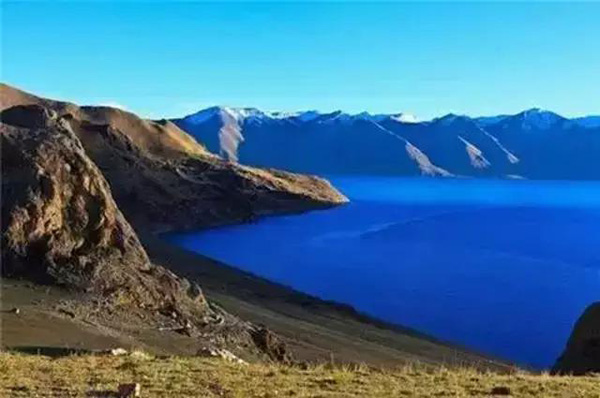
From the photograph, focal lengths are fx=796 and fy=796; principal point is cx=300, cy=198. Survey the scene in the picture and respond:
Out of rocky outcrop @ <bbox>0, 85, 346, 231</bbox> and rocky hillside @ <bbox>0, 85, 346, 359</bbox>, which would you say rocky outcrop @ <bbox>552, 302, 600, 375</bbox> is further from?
rocky outcrop @ <bbox>0, 85, 346, 231</bbox>

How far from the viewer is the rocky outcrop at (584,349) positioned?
1029 inches

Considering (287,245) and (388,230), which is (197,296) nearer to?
(287,245)

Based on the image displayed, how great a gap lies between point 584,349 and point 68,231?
2031 cm

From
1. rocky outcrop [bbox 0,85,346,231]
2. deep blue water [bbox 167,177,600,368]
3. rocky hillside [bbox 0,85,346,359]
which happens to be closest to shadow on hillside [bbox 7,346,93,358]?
rocky hillside [bbox 0,85,346,359]

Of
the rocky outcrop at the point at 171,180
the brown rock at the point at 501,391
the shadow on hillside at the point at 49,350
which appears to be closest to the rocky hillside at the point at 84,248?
the shadow on hillside at the point at 49,350

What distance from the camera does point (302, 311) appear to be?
52.9 metres

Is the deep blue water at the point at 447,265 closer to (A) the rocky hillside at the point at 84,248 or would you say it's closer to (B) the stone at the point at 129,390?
(A) the rocky hillside at the point at 84,248

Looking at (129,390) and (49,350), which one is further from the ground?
(129,390)

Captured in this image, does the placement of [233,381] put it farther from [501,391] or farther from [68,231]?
[68,231]

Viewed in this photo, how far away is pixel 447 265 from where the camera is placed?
8469 centimetres

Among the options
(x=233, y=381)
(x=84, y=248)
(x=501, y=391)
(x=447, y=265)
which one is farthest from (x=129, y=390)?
(x=447, y=265)

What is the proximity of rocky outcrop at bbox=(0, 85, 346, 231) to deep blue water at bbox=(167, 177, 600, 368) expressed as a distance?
6883mm

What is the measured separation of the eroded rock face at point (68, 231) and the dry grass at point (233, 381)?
14.3 m

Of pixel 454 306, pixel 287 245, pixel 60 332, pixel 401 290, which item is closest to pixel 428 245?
pixel 287 245
